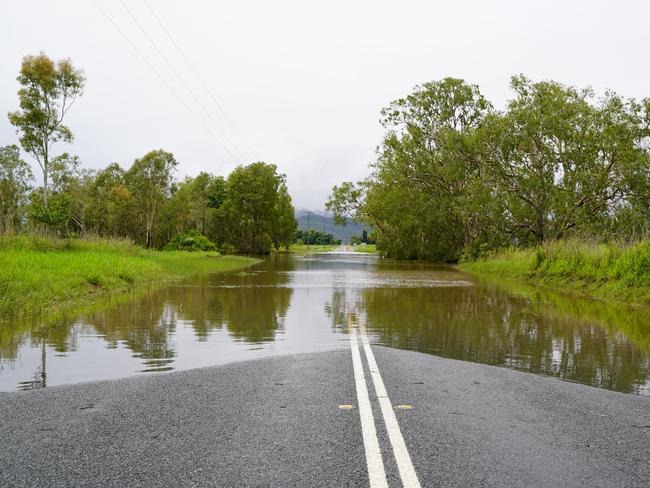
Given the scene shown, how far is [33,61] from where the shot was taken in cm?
3991

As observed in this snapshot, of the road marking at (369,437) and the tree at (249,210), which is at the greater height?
the tree at (249,210)

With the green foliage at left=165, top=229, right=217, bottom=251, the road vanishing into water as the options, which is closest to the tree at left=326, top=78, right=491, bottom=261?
the green foliage at left=165, top=229, right=217, bottom=251

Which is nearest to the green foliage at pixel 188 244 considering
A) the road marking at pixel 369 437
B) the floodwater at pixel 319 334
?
the floodwater at pixel 319 334

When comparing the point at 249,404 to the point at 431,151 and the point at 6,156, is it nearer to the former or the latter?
the point at 431,151

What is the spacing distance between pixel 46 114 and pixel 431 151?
3328 centimetres

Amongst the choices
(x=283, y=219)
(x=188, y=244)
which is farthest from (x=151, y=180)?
(x=283, y=219)

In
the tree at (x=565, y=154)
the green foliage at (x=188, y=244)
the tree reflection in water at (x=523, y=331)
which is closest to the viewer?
the tree reflection in water at (x=523, y=331)

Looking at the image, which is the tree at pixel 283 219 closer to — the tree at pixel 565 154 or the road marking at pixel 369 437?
the tree at pixel 565 154

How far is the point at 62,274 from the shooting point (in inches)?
715

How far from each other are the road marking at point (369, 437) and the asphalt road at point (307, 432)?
0.19ft

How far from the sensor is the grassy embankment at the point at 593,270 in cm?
1858

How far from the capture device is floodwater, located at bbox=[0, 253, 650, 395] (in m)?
8.74

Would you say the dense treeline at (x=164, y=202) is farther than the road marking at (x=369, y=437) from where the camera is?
Yes

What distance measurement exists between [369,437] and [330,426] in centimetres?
49
